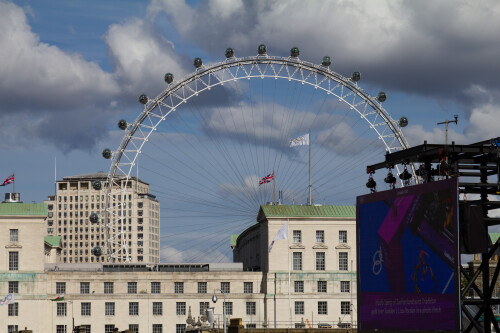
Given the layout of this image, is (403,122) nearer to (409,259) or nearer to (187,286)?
(187,286)

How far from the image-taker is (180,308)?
130 m

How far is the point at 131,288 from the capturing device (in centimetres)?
13062

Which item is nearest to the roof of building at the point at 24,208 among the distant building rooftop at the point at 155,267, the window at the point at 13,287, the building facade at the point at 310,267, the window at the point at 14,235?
the window at the point at 14,235

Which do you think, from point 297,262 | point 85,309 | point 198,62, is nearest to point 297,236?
point 297,262

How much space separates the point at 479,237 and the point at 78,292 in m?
83.9

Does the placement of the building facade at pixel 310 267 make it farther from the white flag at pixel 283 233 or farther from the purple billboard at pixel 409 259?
the purple billboard at pixel 409 259

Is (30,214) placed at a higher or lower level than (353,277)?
higher

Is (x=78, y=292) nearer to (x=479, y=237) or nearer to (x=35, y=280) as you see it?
(x=35, y=280)

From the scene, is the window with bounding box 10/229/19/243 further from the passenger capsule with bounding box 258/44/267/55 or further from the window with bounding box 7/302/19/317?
the passenger capsule with bounding box 258/44/267/55

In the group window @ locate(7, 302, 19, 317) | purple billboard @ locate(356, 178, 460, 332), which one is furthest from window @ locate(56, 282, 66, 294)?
purple billboard @ locate(356, 178, 460, 332)

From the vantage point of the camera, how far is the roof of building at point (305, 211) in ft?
436

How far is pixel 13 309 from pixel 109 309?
1255 cm

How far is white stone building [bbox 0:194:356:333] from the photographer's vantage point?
128m

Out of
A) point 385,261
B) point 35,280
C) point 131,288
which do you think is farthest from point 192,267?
point 385,261
